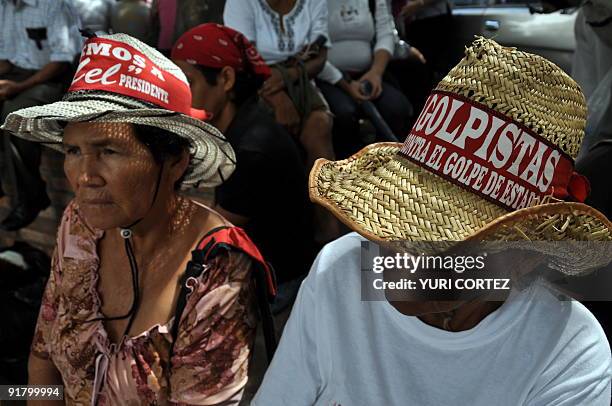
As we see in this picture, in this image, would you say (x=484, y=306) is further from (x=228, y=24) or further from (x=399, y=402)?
(x=228, y=24)

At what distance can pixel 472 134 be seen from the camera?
1245 mm

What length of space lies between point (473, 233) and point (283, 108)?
102 inches

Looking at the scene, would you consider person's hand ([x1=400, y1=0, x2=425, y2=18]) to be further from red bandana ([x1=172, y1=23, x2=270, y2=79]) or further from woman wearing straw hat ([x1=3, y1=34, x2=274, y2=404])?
woman wearing straw hat ([x1=3, y1=34, x2=274, y2=404])

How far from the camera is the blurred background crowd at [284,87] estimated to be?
9.68 feet

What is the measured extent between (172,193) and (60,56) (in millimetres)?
3013

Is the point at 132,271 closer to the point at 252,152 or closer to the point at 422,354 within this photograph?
the point at 422,354

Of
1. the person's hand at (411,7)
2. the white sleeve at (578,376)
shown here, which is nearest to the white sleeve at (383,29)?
the person's hand at (411,7)

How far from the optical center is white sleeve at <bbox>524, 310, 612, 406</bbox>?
4.11 ft

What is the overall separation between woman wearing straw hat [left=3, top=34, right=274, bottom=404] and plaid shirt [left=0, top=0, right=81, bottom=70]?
2.77 meters

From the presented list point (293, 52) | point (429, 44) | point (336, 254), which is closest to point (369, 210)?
point (336, 254)

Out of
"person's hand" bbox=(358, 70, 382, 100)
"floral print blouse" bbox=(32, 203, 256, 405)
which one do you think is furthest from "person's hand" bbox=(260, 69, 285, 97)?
"floral print blouse" bbox=(32, 203, 256, 405)

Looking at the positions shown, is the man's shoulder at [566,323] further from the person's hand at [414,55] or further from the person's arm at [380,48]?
the person's hand at [414,55]

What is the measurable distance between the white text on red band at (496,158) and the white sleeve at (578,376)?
31 cm

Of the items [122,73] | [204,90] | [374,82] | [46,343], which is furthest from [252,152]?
[374,82]
